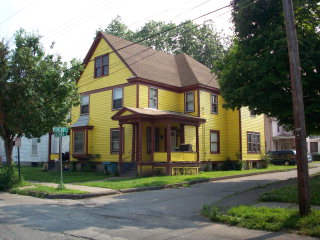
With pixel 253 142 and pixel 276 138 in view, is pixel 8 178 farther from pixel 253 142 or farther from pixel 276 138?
pixel 276 138

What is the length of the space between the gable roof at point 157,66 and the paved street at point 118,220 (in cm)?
1284

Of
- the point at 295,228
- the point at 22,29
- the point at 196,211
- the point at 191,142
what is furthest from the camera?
the point at 191,142

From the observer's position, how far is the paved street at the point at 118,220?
25.0ft

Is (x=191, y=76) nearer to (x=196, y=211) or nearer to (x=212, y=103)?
(x=212, y=103)

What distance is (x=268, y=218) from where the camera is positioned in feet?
28.2

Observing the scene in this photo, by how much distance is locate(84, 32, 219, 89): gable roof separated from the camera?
2562 centimetres

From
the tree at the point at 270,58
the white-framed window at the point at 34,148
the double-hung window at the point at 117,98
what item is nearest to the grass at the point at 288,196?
the tree at the point at 270,58

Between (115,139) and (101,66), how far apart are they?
610cm

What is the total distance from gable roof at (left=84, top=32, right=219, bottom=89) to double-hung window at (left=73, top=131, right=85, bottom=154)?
5951 millimetres

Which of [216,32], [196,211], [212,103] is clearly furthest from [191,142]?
[216,32]

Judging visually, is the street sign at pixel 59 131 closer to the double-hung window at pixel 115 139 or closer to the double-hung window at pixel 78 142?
the double-hung window at pixel 115 139

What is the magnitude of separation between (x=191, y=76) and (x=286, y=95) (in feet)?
44.4

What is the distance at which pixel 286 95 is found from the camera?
14953 mm

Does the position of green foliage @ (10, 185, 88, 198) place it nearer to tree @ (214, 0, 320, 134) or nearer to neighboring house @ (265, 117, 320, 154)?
tree @ (214, 0, 320, 134)
